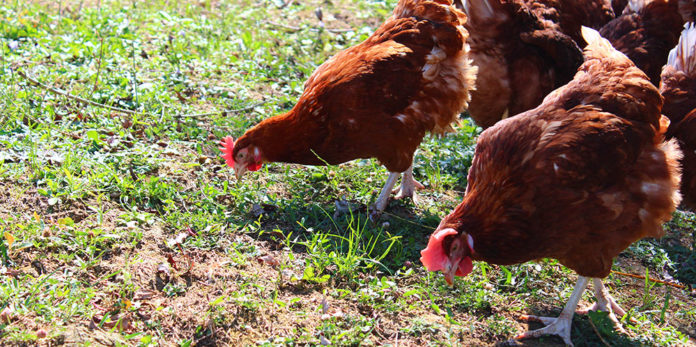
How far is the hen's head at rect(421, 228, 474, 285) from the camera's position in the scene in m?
2.94

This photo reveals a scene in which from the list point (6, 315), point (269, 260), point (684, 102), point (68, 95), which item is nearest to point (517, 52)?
point (684, 102)

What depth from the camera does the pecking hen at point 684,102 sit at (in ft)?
12.2

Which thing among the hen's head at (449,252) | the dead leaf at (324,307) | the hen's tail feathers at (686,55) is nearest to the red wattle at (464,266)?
the hen's head at (449,252)

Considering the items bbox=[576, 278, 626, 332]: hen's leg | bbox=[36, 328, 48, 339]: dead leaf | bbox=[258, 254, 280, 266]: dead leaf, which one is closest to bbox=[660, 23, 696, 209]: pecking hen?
bbox=[576, 278, 626, 332]: hen's leg

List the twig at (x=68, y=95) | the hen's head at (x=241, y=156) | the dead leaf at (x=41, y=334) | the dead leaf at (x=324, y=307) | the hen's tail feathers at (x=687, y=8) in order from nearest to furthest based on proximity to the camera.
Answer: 1. the dead leaf at (x=41, y=334)
2. the dead leaf at (x=324, y=307)
3. the hen's head at (x=241, y=156)
4. the hen's tail feathers at (x=687, y=8)
5. the twig at (x=68, y=95)

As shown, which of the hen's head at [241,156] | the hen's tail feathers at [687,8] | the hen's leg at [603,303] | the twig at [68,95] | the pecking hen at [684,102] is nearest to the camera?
the hen's leg at [603,303]

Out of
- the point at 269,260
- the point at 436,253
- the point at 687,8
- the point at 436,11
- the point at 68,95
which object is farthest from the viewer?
the point at 68,95

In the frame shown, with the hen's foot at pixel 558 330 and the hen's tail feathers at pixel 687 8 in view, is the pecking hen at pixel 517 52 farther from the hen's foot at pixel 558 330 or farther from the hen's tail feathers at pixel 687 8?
the hen's foot at pixel 558 330

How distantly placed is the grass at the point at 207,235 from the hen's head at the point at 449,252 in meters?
0.39

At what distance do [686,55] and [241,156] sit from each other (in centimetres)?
292

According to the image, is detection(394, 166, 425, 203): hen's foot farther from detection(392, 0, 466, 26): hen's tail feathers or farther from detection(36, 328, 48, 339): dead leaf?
detection(36, 328, 48, 339): dead leaf

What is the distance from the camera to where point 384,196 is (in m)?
4.23

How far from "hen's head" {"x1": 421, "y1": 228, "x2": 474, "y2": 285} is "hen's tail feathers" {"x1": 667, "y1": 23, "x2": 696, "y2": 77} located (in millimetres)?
2050

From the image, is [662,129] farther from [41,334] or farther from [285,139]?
[41,334]
